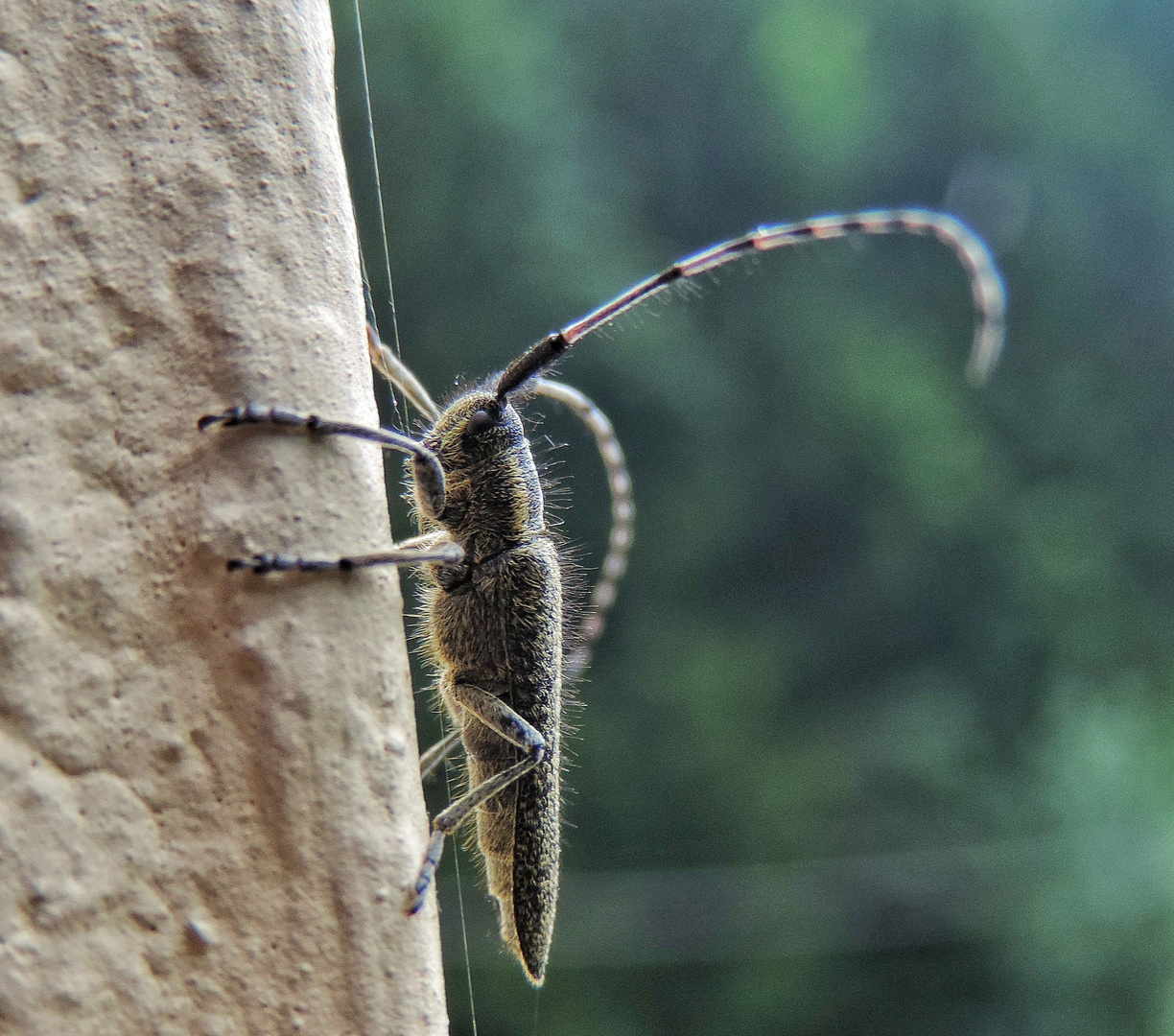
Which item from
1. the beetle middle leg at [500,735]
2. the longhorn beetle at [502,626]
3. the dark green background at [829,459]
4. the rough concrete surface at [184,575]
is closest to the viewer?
the rough concrete surface at [184,575]

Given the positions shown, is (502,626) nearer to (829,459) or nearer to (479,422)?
(479,422)

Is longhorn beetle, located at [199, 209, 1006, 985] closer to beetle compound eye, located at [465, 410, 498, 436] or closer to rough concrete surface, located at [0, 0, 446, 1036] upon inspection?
beetle compound eye, located at [465, 410, 498, 436]

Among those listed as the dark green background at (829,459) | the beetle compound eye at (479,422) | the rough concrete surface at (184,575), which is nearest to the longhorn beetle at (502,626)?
the beetle compound eye at (479,422)

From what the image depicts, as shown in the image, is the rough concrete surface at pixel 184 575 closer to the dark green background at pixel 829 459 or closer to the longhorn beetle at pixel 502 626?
the longhorn beetle at pixel 502 626

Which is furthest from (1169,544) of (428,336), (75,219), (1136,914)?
(75,219)

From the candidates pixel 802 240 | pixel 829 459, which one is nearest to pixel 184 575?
pixel 802 240

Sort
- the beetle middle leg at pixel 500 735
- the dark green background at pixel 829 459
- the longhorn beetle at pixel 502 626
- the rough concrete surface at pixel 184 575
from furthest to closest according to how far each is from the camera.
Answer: the dark green background at pixel 829 459 < the longhorn beetle at pixel 502 626 < the beetle middle leg at pixel 500 735 < the rough concrete surface at pixel 184 575
